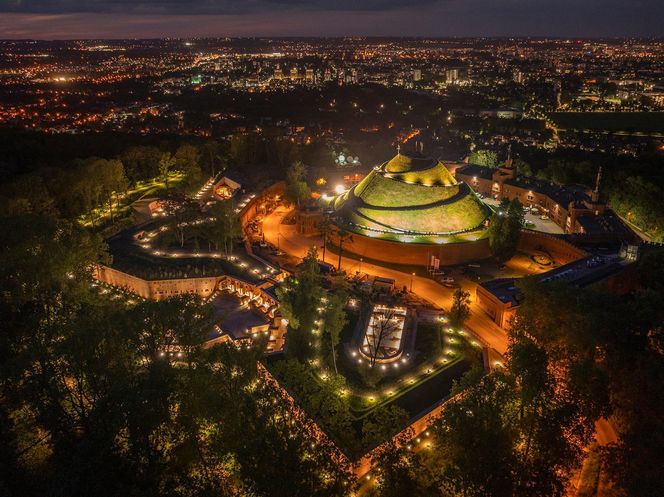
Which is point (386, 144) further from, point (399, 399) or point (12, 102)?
point (12, 102)

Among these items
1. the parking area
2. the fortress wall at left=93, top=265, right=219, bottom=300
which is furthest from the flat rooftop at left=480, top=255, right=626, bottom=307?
the fortress wall at left=93, top=265, right=219, bottom=300

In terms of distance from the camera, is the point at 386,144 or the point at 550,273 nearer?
the point at 550,273

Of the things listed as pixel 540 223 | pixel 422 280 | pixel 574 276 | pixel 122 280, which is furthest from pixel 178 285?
pixel 540 223

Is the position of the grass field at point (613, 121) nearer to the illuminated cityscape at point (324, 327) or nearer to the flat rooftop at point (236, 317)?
the illuminated cityscape at point (324, 327)

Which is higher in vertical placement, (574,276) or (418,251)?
(574,276)

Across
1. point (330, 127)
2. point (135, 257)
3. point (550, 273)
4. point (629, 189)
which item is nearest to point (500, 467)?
point (550, 273)

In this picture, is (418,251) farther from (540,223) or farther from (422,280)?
(540,223)

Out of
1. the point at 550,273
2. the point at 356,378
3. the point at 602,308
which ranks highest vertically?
the point at 602,308

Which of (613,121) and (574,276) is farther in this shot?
(613,121)
